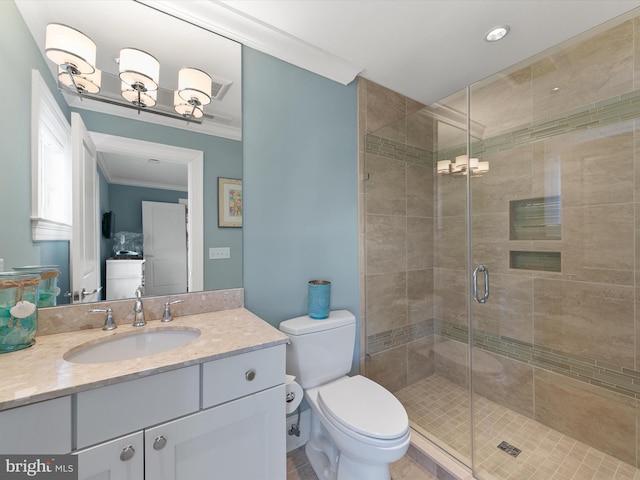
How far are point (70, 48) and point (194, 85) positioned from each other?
46 centimetres

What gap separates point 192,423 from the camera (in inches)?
34.8

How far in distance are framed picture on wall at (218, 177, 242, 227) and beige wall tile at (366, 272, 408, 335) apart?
1013mm

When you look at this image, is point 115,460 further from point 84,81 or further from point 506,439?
point 506,439

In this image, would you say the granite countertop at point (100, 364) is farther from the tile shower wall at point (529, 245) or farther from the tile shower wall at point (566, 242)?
the tile shower wall at point (566, 242)

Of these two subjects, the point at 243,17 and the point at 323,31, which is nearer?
the point at 243,17

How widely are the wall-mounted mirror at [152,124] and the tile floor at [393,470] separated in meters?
1.06

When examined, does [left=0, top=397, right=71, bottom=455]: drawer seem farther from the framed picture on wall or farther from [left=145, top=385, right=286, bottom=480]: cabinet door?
the framed picture on wall

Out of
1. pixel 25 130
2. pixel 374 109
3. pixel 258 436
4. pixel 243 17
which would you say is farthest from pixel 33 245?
pixel 374 109

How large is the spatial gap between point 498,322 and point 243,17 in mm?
2496

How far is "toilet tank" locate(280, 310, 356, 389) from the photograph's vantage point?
1.46m

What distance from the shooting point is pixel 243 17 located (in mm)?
1383

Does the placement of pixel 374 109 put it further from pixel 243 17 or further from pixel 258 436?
pixel 258 436

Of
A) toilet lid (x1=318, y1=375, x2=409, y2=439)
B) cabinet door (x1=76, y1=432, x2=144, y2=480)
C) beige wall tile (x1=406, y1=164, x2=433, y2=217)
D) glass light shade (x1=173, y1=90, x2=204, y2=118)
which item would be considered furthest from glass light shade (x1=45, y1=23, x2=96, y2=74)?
beige wall tile (x1=406, y1=164, x2=433, y2=217)

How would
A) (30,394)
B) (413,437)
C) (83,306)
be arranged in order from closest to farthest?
(30,394) < (83,306) < (413,437)
